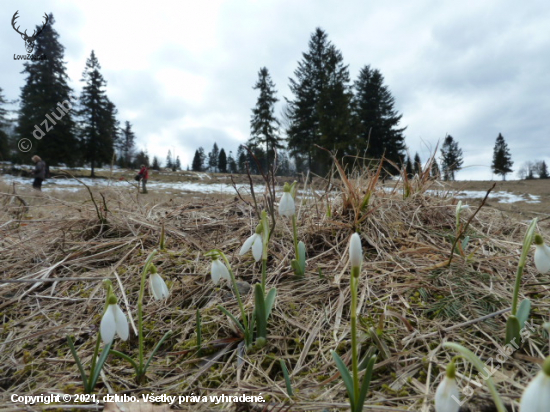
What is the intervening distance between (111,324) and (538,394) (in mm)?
1052

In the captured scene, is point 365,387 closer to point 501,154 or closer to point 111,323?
point 111,323

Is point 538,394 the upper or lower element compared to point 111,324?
upper

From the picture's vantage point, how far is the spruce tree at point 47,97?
21500 millimetres

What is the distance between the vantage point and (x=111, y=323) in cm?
92

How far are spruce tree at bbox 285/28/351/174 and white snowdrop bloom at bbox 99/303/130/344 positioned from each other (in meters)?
20.9

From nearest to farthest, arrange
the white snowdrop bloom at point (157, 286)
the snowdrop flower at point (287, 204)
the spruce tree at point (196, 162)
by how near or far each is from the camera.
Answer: the white snowdrop bloom at point (157, 286), the snowdrop flower at point (287, 204), the spruce tree at point (196, 162)

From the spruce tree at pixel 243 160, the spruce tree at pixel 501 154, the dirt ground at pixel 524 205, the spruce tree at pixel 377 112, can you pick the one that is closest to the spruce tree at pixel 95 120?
the spruce tree at pixel 243 160

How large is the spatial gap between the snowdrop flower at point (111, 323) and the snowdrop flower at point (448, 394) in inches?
35.1

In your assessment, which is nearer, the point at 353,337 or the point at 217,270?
the point at 353,337

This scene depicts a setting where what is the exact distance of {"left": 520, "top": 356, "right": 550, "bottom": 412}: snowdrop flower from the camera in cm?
52

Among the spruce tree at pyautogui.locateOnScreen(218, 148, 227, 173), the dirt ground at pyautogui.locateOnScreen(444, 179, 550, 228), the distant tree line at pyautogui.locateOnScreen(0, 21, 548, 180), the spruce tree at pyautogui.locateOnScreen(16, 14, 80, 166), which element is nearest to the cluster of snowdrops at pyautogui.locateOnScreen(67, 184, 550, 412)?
the dirt ground at pyautogui.locateOnScreen(444, 179, 550, 228)

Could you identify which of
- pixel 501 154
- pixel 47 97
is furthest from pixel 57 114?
pixel 501 154

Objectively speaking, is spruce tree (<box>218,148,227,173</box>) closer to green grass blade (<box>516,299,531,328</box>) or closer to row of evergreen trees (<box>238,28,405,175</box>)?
row of evergreen trees (<box>238,28,405,175</box>)

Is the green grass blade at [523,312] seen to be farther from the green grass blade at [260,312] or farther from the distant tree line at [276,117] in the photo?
the distant tree line at [276,117]
